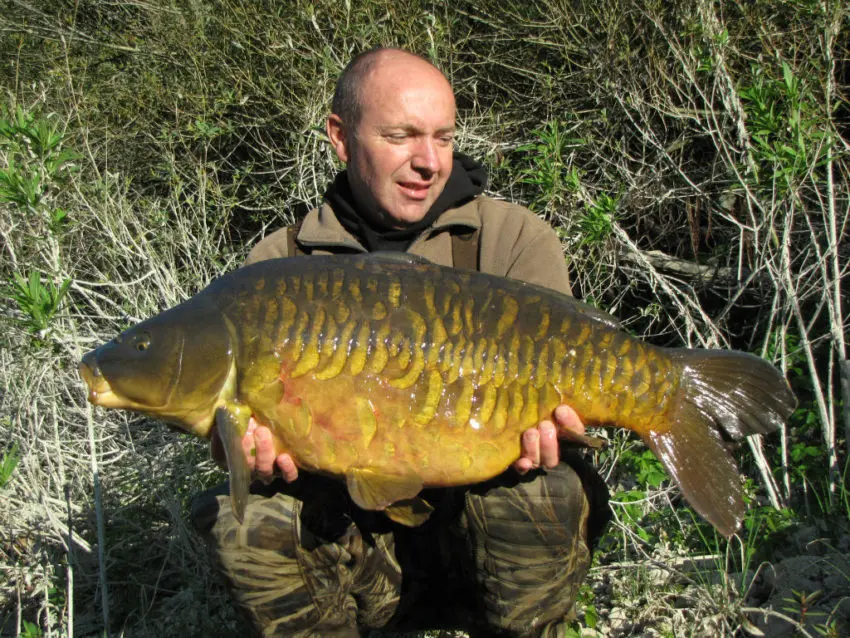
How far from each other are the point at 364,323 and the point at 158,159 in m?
3.13

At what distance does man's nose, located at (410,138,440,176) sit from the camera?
6.05 feet

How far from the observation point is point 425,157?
1.85 metres

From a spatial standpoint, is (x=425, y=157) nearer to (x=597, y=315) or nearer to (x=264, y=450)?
(x=597, y=315)

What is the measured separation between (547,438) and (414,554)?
0.55 metres

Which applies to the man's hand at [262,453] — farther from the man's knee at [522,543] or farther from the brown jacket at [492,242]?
the brown jacket at [492,242]

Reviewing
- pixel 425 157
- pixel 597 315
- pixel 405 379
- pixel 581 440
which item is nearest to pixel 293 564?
pixel 405 379

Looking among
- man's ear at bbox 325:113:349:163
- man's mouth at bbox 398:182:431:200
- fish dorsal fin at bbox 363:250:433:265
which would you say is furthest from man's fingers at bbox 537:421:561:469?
man's ear at bbox 325:113:349:163

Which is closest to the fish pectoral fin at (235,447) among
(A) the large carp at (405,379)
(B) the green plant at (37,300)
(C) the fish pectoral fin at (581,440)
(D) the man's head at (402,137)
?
(A) the large carp at (405,379)

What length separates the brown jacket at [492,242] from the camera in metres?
1.86

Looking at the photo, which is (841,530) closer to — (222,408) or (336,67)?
(222,408)

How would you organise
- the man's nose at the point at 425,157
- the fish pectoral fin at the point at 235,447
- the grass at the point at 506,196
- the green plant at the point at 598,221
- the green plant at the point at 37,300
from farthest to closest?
1. the green plant at the point at 598,221
2. the grass at the point at 506,196
3. the green plant at the point at 37,300
4. the man's nose at the point at 425,157
5. the fish pectoral fin at the point at 235,447

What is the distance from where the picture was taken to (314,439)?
4.49 ft

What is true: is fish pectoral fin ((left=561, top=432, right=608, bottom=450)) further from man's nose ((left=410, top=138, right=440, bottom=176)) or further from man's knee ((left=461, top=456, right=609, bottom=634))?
man's nose ((left=410, top=138, right=440, bottom=176))

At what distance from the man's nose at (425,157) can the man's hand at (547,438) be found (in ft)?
2.44
